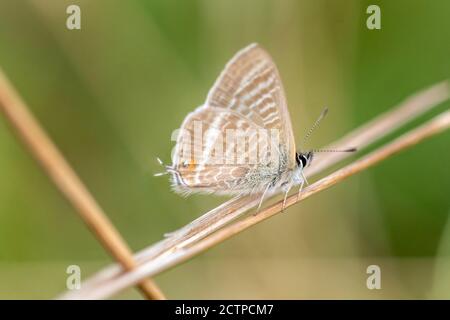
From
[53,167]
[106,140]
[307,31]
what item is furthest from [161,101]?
[53,167]

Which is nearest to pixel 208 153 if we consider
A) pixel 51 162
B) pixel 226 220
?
pixel 226 220

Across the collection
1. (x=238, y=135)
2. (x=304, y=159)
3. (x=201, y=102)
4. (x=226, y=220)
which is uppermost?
(x=201, y=102)

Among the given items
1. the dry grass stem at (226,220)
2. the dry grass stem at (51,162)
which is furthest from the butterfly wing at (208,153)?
the dry grass stem at (51,162)

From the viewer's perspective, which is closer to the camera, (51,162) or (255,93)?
(51,162)

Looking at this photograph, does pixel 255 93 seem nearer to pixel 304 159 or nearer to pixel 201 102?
pixel 304 159

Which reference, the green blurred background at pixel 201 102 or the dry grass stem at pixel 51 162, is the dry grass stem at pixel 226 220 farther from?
the green blurred background at pixel 201 102

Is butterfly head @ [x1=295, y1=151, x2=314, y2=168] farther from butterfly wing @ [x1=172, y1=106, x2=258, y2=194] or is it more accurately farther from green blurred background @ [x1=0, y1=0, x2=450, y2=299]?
green blurred background @ [x1=0, y1=0, x2=450, y2=299]

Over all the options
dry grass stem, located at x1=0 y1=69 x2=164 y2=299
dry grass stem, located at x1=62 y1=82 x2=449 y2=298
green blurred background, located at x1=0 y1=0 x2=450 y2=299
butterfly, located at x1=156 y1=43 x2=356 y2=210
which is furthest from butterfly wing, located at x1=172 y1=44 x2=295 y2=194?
dry grass stem, located at x1=0 y1=69 x2=164 y2=299
